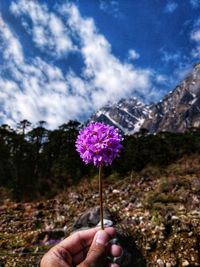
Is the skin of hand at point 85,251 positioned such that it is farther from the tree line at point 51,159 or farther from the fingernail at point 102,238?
the tree line at point 51,159

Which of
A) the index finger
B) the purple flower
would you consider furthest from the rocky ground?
the purple flower

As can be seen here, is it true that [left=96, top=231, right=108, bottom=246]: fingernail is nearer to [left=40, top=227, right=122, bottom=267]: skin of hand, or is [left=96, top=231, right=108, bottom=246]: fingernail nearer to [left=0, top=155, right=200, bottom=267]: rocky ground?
[left=40, top=227, right=122, bottom=267]: skin of hand

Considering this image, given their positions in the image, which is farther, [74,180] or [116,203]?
[74,180]

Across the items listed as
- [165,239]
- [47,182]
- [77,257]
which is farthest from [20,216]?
[47,182]

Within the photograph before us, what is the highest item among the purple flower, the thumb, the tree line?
the tree line

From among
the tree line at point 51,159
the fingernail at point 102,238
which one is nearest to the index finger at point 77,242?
the fingernail at point 102,238

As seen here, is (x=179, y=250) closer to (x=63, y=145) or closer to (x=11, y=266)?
(x=11, y=266)
